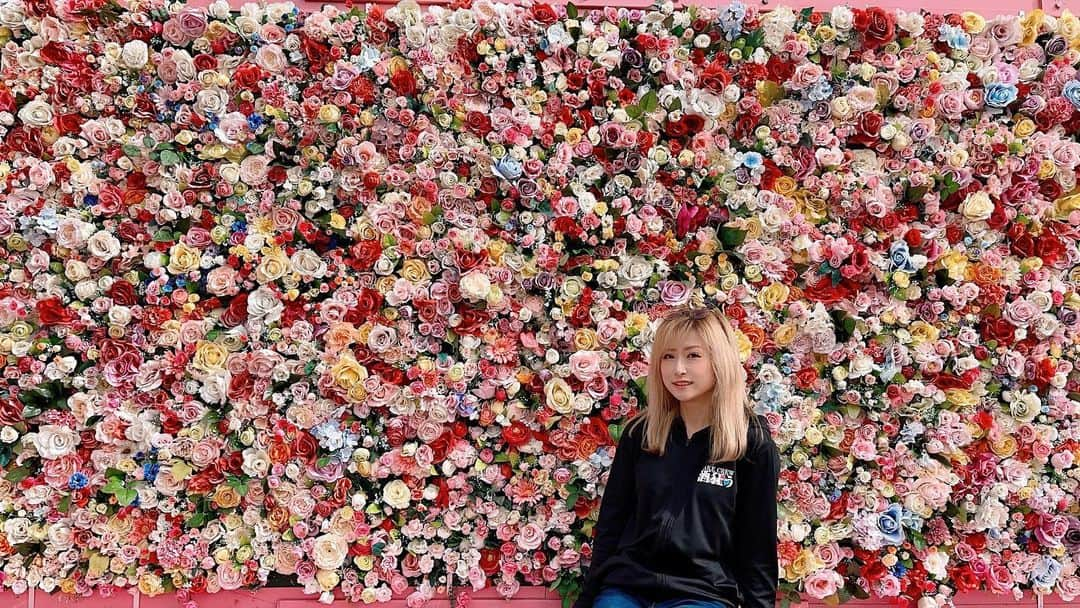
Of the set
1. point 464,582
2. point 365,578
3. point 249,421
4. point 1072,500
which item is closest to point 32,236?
point 249,421

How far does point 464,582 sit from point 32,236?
1868 mm

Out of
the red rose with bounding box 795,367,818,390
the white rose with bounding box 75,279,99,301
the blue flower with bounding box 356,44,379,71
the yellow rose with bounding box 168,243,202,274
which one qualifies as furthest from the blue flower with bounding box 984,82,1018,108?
the white rose with bounding box 75,279,99,301

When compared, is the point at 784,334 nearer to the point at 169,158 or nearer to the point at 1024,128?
the point at 1024,128

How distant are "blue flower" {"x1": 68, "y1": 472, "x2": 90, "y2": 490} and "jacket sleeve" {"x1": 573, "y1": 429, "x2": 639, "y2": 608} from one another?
1.67m

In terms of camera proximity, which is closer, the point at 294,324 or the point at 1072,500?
the point at 294,324

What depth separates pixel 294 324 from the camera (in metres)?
2.43

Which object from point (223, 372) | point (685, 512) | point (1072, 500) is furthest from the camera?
point (1072, 500)

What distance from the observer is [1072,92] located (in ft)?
8.31

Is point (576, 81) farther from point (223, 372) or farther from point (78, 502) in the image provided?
point (78, 502)

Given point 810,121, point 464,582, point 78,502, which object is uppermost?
point 810,121

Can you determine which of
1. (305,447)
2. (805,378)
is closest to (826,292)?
(805,378)

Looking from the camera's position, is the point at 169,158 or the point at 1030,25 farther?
the point at 1030,25

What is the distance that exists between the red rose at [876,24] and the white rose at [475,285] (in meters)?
1.54

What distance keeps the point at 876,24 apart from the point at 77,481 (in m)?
3.09
